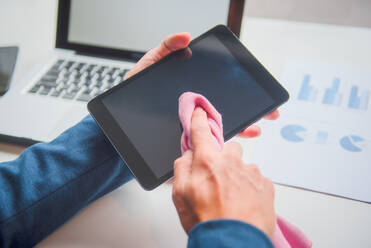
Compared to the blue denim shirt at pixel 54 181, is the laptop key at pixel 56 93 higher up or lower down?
higher up

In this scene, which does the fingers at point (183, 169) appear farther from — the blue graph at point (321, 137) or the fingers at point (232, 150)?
the blue graph at point (321, 137)

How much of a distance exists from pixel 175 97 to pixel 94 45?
26 centimetres

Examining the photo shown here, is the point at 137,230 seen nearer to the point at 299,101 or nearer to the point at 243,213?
the point at 243,213

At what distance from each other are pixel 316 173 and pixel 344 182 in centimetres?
4

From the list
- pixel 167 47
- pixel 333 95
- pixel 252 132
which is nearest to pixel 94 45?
pixel 167 47

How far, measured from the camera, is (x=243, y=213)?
264 mm

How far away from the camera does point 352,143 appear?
19.4 inches

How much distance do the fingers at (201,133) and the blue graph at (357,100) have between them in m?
0.34

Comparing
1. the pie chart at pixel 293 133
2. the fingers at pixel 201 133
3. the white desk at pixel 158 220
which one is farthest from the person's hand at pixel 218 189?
A: the pie chart at pixel 293 133

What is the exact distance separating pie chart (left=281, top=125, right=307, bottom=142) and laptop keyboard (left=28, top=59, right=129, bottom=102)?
0.28 m

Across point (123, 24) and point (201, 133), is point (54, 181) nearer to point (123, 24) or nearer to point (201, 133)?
point (201, 133)

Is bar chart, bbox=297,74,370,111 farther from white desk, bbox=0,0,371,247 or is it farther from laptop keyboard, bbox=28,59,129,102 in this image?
laptop keyboard, bbox=28,59,129,102

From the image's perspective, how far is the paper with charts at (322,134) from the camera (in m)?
0.45

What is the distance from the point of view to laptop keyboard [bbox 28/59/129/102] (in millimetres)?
536
